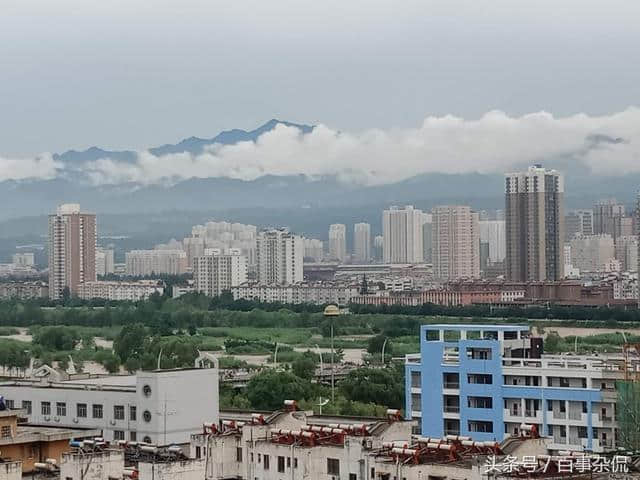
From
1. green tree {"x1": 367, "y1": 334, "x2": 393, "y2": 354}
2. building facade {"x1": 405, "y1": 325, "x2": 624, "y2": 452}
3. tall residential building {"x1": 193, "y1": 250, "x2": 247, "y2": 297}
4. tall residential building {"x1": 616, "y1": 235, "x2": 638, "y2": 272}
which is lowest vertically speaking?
green tree {"x1": 367, "y1": 334, "x2": 393, "y2": 354}

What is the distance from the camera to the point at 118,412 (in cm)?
1650

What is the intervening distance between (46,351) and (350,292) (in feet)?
168

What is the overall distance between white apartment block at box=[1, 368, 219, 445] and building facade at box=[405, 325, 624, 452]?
14.7 ft

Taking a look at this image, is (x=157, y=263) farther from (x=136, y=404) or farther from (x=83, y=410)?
(x=136, y=404)

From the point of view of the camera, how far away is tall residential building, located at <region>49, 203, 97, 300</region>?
107938mm

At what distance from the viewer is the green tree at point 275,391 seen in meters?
26.0

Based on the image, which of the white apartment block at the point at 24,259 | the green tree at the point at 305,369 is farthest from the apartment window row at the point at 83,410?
the white apartment block at the point at 24,259

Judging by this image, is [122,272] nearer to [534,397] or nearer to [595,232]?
[595,232]

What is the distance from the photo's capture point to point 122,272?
159125mm

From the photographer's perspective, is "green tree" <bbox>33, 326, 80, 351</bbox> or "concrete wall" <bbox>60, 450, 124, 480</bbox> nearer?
"concrete wall" <bbox>60, 450, 124, 480</bbox>


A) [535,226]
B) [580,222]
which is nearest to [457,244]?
[580,222]

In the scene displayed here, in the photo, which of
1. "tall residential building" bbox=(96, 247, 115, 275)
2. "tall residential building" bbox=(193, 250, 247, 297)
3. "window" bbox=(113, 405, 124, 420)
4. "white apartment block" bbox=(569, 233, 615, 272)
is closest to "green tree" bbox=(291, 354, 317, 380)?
"window" bbox=(113, 405, 124, 420)

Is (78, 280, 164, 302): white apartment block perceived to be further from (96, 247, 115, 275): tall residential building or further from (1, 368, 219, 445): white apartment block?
(1, 368, 219, 445): white apartment block

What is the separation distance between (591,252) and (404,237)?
4514 cm
